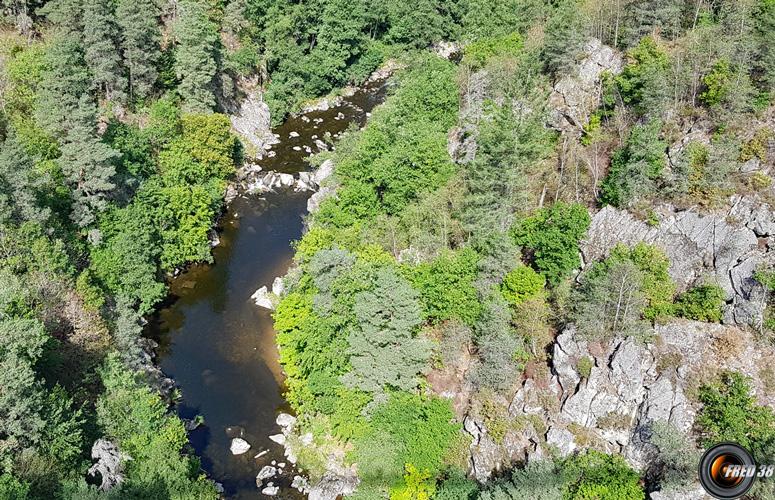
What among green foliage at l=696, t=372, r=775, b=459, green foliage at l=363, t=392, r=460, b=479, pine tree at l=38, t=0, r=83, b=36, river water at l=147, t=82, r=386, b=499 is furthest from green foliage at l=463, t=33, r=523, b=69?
green foliage at l=696, t=372, r=775, b=459

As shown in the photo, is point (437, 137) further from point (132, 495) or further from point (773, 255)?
point (132, 495)

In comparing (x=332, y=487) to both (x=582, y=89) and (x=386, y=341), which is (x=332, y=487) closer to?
(x=386, y=341)

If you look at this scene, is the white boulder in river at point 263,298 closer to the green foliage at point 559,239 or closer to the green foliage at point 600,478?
the green foliage at point 559,239

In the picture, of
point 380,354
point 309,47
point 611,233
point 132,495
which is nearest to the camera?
point 132,495

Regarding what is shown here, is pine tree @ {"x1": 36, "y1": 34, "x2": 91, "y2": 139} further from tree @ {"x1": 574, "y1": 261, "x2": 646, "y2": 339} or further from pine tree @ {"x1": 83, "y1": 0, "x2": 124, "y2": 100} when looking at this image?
tree @ {"x1": 574, "y1": 261, "x2": 646, "y2": 339}

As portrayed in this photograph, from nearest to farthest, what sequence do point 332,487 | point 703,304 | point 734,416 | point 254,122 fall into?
point 734,416 → point 703,304 → point 332,487 → point 254,122

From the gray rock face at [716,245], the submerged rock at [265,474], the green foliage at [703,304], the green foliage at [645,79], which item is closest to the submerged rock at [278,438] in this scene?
the submerged rock at [265,474]

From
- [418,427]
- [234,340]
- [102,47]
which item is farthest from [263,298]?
[102,47]

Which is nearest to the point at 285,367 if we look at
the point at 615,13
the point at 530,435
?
the point at 530,435
